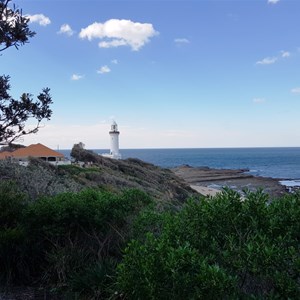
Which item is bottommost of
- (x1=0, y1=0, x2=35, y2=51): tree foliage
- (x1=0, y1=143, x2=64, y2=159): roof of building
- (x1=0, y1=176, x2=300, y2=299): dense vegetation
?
(x1=0, y1=176, x2=300, y2=299): dense vegetation

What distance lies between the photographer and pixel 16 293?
17.0ft

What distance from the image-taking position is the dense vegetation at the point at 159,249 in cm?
278

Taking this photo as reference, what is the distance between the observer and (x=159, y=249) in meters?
2.95

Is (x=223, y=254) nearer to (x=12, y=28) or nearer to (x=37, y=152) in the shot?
(x=12, y=28)

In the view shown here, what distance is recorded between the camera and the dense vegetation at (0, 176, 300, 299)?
2.78 metres

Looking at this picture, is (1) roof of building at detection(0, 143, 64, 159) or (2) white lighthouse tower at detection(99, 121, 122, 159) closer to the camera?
(1) roof of building at detection(0, 143, 64, 159)

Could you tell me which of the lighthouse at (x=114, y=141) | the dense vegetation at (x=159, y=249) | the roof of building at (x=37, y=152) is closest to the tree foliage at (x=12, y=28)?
the dense vegetation at (x=159, y=249)

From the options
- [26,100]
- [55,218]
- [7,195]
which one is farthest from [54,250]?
[26,100]

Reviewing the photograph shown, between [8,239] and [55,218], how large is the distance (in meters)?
0.79

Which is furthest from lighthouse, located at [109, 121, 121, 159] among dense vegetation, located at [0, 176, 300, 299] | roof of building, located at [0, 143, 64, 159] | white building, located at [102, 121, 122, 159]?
dense vegetation, located at [0, 176, 300, 299]

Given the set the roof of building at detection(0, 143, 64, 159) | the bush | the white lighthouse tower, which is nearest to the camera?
the bush

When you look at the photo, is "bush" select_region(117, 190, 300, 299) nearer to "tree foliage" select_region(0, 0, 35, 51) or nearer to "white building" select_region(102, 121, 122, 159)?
"tree foliage" select_region(0, 0, 35, 51)

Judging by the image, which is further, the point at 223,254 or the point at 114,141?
the point at 114,141

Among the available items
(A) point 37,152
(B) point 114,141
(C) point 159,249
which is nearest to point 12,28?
(C) point 159,249
